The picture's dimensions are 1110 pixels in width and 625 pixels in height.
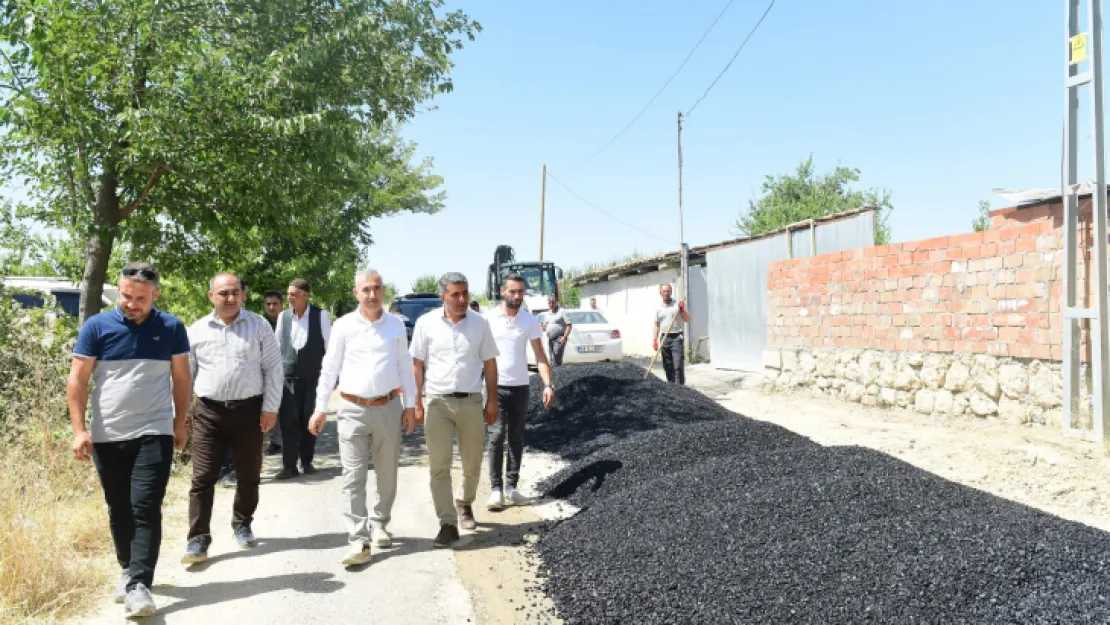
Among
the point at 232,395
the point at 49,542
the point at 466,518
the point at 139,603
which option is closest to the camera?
the point at 139,603

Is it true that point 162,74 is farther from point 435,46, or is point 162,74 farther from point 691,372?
point 691,372

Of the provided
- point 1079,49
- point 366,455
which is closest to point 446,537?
point 366,455

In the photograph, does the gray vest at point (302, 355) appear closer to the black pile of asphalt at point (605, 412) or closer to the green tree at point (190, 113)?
the green tree at point (190, 113)

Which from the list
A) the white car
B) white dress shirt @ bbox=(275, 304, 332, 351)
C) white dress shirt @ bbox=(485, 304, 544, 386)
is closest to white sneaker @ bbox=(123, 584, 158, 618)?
white dress shirt @ bbox=(485, 304, 544, 386)

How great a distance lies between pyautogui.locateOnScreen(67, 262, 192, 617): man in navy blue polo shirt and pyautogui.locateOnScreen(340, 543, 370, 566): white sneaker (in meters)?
1.10

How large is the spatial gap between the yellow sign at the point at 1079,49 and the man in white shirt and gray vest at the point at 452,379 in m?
7.14

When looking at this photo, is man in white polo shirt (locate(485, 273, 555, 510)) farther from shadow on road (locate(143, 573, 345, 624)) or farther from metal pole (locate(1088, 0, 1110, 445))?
metal pole (locate(1088, 0, 1110, 445))

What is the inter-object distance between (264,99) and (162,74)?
1.09 m

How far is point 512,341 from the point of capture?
21.6 feet

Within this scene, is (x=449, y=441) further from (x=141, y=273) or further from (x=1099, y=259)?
(x=1099, y=259)

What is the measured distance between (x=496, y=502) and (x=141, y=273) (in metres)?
3.32

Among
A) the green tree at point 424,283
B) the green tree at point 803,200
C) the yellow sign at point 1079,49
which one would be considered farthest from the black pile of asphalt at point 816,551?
the green tree at point 424,283

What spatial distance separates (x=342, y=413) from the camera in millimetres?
5371

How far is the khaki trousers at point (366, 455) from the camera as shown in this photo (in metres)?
5.21
